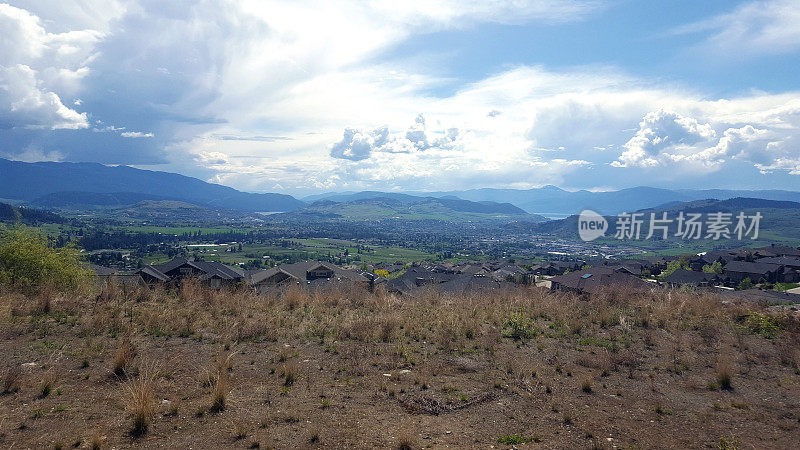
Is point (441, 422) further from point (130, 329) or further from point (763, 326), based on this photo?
point (763, 326)

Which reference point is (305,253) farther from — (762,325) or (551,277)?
(762,325)

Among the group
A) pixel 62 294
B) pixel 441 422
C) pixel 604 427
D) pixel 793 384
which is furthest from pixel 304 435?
pixel 62 294

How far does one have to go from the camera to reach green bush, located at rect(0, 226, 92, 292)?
13578mm

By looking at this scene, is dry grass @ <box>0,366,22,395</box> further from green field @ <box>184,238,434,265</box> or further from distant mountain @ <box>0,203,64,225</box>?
distant mountain @ <box>0,203,64,225</box>

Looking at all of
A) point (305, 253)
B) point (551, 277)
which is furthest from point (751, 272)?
point (305, 253)

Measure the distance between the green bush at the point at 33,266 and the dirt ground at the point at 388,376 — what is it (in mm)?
3393

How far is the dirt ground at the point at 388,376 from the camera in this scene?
5.07 metres

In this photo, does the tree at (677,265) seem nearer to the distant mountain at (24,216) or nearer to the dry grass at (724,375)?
the dry grass at (724,375)

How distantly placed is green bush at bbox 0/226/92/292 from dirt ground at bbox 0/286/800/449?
11.1ft

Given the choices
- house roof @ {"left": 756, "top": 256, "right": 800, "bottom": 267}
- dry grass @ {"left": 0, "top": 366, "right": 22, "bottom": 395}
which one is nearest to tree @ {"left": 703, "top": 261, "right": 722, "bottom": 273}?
house roof @ {"left": 756, "top": 256, "right": 800, "bottom": 267}

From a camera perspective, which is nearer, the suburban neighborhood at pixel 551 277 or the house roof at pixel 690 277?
the suburban neighborhood at pixel 551 277

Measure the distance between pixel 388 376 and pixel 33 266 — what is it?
47.4ft

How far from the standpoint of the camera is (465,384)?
267 inches

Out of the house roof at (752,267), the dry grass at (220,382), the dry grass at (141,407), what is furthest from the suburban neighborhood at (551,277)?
the dry grass at (141,407)
